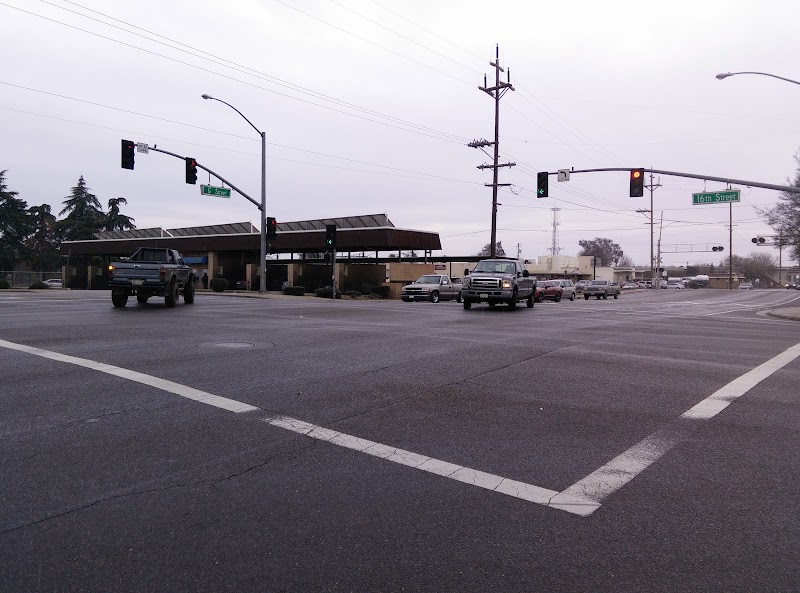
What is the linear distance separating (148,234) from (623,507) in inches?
2434

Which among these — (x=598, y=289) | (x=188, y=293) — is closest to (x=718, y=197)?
(x=598, y=289)

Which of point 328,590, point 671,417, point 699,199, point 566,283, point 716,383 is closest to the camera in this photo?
point 328,590

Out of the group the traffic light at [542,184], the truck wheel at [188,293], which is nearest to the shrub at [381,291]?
the traffic light at [542,184]

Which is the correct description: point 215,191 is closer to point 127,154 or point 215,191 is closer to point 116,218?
point 127,154

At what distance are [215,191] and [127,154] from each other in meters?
7.32

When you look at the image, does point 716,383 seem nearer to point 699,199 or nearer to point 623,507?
point 623,507

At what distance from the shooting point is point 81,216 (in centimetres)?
7744

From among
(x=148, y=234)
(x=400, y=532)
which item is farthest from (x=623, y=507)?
(x=148, y=234)

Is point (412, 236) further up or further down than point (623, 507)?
further up

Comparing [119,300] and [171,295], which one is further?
[171,295]

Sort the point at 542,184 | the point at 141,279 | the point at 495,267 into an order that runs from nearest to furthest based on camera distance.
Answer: the point at 141,279 → the point at 495,267 → the point at 542,184

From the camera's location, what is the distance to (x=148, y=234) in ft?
195

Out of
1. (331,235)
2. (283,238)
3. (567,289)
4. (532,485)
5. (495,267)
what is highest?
(283,238)

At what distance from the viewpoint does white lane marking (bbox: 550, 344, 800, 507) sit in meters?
4.34
